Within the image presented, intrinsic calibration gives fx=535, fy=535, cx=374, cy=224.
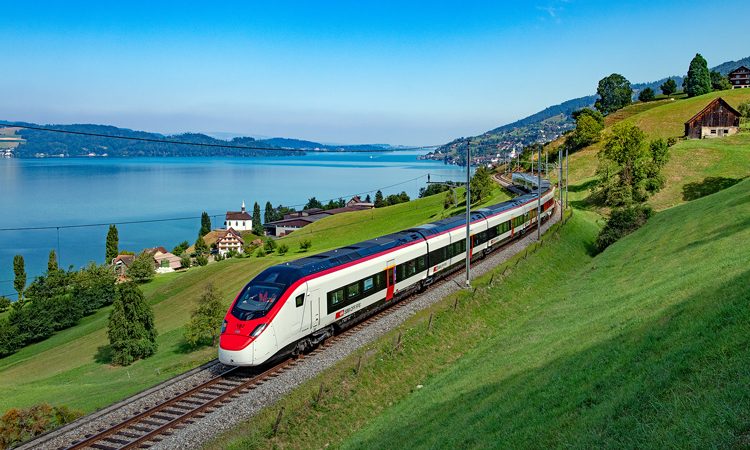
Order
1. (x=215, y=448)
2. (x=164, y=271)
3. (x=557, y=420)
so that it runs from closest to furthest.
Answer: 1. (x=557, y=420)
2. (x=215, y=448)
3. (x=164, y=271)

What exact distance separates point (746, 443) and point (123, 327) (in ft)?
159

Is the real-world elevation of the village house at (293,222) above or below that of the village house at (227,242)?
above

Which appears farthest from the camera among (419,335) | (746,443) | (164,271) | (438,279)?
(164,271)

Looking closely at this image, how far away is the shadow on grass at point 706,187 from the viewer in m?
65.2

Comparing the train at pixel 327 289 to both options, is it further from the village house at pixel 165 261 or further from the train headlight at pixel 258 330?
the village house at pixel 165 261

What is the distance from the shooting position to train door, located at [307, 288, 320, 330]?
2128cm

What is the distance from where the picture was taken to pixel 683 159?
77500 millimetres

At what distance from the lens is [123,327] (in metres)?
47.1

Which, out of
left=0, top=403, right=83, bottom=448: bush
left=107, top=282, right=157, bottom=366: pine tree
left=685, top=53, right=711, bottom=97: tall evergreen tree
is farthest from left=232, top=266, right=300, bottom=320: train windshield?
left=685, top=53, right=711, bottom=97: tall evergreen tree

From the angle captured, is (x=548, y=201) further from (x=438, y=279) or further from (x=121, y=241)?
(x=121, y=241)

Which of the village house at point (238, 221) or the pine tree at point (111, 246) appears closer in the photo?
the pine tree at point (111, 246)

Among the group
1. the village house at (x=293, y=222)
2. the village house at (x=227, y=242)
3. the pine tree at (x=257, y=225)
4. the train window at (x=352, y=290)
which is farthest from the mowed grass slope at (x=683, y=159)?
the pine tree at (x=257, y=225)

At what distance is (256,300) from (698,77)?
6148 inches

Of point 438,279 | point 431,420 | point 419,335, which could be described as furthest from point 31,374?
point 431,420
